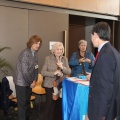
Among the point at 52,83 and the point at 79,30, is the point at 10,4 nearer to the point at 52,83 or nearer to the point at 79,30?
the point at 52,83

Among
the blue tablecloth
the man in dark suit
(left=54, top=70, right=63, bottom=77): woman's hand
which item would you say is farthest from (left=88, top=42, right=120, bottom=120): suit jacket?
(left=54, top=70, right=63, bottom=77): woman's hand

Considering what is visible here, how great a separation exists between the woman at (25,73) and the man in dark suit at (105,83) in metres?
1.66

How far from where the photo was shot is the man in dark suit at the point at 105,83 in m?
2.03

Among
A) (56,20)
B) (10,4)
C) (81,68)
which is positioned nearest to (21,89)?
(81,68)

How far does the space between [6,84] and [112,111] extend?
2.52 m

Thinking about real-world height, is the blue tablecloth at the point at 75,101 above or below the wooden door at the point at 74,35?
below

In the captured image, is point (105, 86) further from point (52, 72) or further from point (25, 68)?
point (25, 68)

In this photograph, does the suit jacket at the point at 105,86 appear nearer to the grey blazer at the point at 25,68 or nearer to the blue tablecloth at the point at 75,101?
the blue tablecloth at the point at 75,101

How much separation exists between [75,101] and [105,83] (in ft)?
2.76

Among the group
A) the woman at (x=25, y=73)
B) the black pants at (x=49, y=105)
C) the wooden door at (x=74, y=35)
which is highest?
the wooden door at (x=74, y=35)

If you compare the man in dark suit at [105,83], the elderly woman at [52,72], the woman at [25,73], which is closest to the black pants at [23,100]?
the woman at [25,73]

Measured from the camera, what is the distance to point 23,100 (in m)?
3.64

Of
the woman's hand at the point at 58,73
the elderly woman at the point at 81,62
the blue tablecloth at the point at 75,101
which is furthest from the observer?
the elderly woman at the point at 81,62

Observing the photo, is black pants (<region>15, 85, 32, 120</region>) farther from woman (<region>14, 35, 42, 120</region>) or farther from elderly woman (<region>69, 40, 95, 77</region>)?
elderly woman (<region>69, 40, 95, 77</region>)
